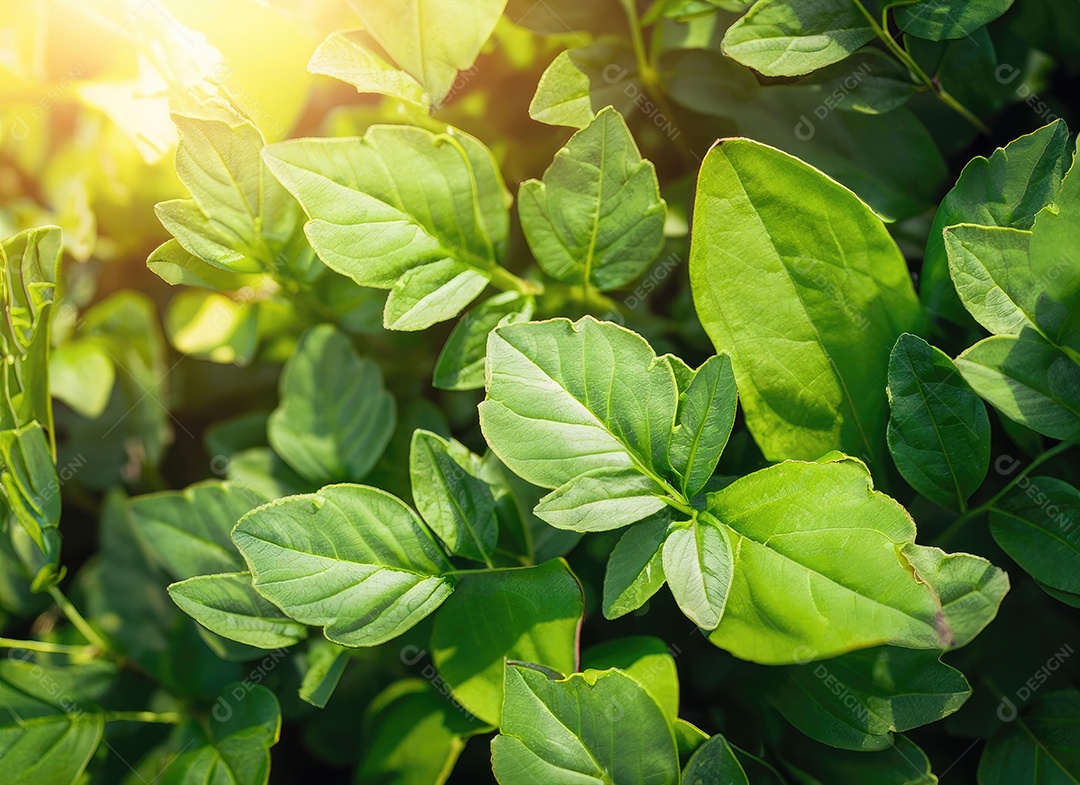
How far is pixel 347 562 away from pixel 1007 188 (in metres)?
0.51

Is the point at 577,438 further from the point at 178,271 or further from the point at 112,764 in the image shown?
the point at 112,764

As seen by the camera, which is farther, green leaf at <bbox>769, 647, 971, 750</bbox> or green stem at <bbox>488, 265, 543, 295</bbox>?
green stem at <bbox>488, 265, 543, 295</bbox>

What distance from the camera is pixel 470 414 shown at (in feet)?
2.37

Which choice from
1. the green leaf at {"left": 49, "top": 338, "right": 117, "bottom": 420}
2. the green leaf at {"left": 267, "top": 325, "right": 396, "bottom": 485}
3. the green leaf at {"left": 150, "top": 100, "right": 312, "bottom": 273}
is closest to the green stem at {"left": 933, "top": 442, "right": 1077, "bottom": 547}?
the green leaf at {"left": 267, "top": 325, "right": 396, "bottom": 485}

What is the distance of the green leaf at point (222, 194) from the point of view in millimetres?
562

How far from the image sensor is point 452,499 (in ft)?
1.83

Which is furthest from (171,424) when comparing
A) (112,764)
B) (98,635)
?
(112,764)

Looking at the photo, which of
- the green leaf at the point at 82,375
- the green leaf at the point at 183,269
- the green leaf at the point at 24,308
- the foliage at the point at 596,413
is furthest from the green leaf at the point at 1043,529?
the green leaf at the point at 82,375

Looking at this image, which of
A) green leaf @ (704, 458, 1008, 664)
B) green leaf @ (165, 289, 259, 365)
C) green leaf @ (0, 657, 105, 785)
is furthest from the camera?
green leaf @ (165, 289, 259, 365)

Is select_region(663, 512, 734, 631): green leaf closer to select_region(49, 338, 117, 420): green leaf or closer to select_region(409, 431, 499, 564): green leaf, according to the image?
select_region(409, 431, 499, 564): green leaf

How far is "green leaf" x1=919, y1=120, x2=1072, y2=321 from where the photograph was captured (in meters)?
0.52

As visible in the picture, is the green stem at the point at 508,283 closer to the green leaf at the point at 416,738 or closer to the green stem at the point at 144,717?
the green leaf at the point at 416,738

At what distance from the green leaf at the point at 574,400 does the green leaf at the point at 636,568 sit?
4 centimetres

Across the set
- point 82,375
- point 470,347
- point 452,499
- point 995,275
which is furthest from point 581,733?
point 82,375
